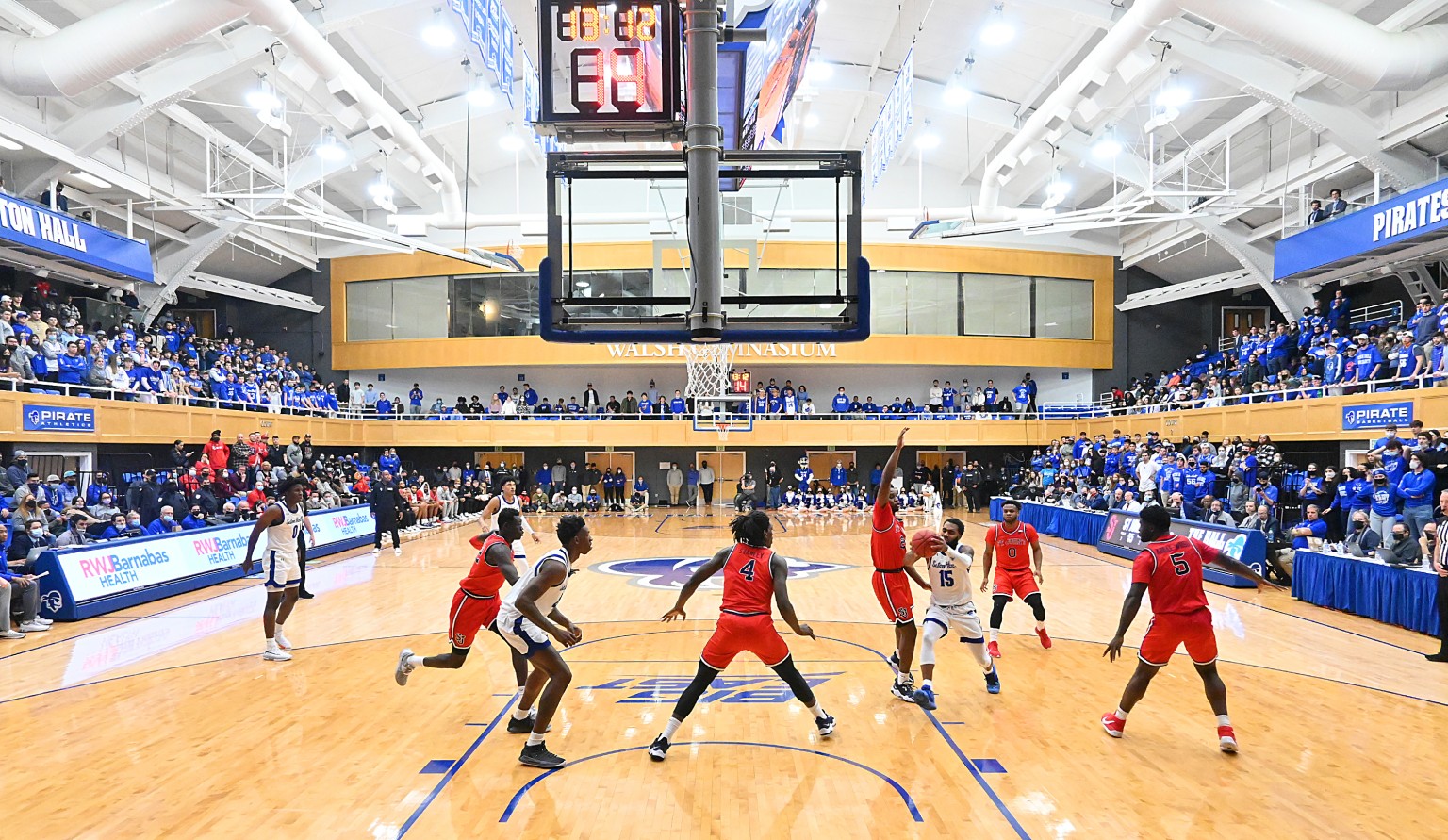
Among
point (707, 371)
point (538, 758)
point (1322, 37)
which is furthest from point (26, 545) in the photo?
point (1322, 37)

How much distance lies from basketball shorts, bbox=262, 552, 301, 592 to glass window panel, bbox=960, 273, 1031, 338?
27312 mm

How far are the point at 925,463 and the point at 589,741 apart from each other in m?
27.4

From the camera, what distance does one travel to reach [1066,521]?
67.9 feet

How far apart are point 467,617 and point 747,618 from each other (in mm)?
2245

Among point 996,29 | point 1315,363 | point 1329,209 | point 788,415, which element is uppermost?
point 996,29

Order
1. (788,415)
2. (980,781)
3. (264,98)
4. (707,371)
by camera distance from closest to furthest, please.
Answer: (980,781), (264,98), (707,371), (788,415)

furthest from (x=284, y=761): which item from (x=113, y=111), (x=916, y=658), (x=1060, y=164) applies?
(x=1060, y=164)

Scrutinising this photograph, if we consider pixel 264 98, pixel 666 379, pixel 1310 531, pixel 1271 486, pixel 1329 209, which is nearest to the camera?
pixel 1310 531

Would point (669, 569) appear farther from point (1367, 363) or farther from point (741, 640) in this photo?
point (1367, 363)

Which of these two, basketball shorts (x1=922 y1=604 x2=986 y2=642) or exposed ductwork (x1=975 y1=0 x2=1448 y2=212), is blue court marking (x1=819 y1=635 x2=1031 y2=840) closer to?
basketball shorts (x1=922 y1=604 x2=986 y2=642)

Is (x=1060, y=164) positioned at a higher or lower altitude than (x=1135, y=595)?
higher

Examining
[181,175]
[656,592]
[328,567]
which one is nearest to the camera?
[656,592]

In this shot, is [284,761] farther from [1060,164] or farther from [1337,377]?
[1060,164]

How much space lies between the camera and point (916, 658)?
344 inches
